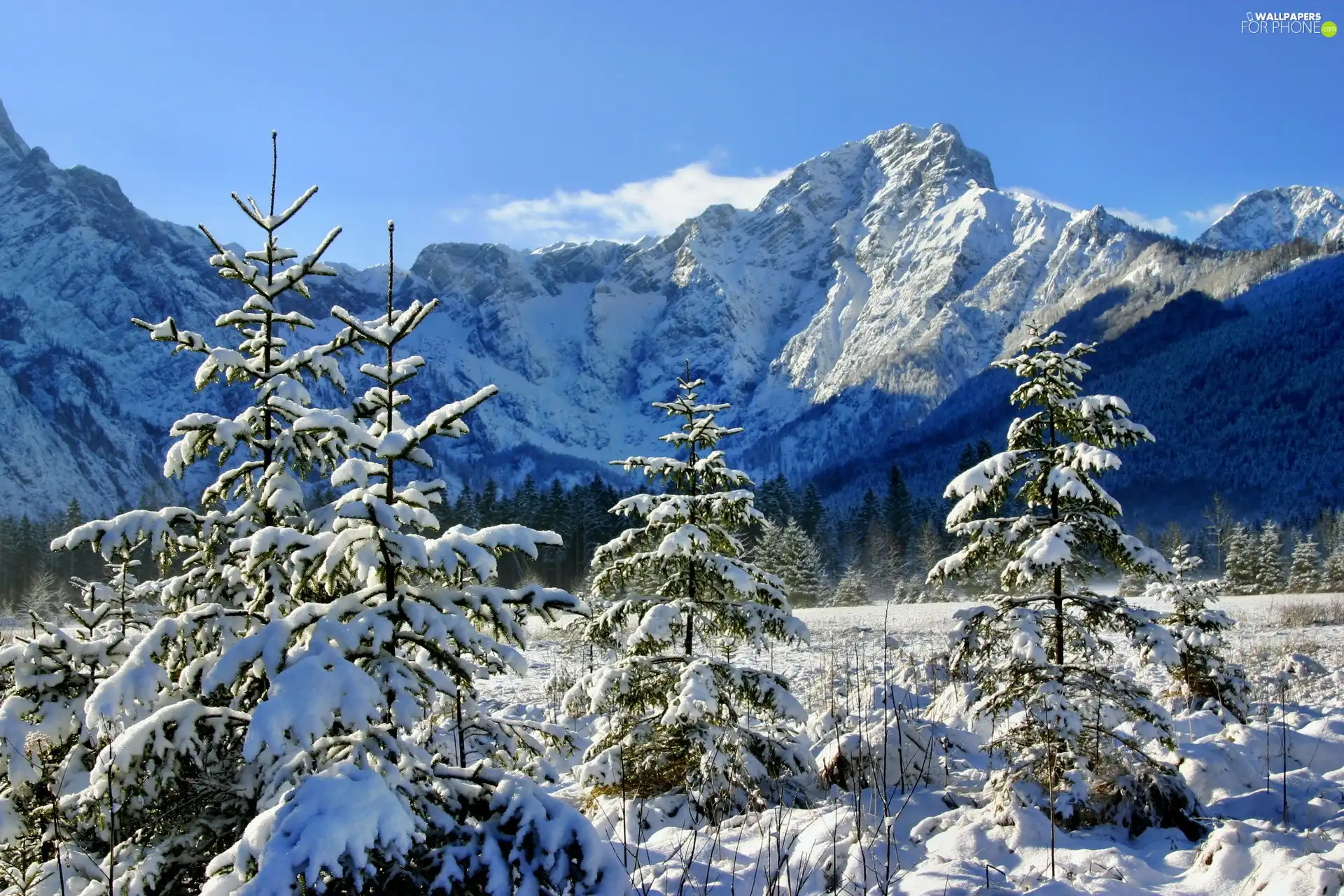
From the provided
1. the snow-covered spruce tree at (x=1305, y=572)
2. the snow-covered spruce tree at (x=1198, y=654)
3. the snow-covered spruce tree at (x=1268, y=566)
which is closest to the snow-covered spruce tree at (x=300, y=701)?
the snow-covered spruce tree at (x=1198, y=654)

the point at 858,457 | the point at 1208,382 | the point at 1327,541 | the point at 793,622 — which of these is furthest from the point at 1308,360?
the point at 793,622

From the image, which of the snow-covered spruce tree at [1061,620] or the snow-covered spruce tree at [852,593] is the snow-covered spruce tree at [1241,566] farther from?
the snow-covered spruce tree at [1061,620]

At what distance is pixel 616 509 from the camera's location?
29.4 feet

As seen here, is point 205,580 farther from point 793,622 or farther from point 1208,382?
point 1208,382

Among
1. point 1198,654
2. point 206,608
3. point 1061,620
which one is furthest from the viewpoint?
point 1198,654

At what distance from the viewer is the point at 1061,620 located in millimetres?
8688

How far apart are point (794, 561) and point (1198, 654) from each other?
37.6 m

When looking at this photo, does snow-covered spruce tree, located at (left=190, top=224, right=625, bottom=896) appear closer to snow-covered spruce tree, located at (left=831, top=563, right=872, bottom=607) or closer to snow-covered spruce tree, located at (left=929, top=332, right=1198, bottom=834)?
snow-covered spruce tree, located at (left=929, top=332, right=1198, bottom=834)

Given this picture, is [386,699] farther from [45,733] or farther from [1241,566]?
[1241,566]

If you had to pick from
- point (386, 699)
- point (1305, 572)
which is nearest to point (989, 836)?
point (386, 699)

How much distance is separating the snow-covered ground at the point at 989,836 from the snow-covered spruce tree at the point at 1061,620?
408mm

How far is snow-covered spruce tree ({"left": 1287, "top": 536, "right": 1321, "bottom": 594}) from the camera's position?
152 ft

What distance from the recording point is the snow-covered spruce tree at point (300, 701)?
338 centimetres

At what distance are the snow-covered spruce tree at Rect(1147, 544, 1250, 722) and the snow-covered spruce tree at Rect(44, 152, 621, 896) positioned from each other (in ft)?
31.7
